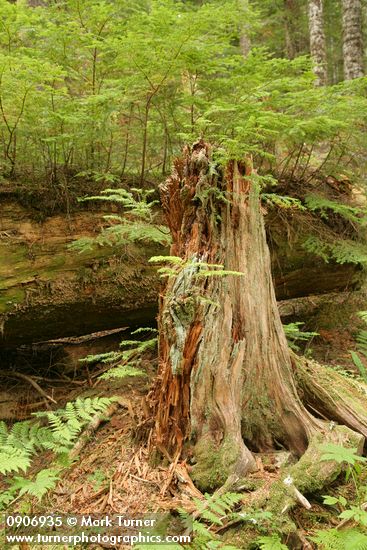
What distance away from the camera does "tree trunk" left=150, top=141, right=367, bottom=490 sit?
3080mm

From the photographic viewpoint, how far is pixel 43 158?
5516mm

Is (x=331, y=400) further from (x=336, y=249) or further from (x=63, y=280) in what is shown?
(x=63, y=280)

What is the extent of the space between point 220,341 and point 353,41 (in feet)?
32.1

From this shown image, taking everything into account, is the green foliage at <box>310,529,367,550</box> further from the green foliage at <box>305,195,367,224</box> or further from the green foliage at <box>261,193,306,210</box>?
the green foliage at <box>305,195,367,224</box>

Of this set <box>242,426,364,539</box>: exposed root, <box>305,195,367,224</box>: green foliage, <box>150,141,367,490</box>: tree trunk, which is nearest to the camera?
<box>242,426,364,539</box>: exposed root

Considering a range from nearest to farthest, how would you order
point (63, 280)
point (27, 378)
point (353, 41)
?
point (63, 280) → point (27, 378) → point (353, 41)

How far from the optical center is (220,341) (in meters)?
3.23

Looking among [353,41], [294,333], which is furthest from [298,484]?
[353,41]

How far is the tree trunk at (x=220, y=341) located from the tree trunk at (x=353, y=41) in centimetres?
787

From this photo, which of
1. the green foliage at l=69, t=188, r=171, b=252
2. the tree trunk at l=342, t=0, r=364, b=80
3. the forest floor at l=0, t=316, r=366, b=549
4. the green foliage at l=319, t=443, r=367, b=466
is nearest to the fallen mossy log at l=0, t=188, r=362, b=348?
the green foliage at l=69, t=188, r=171, b=252

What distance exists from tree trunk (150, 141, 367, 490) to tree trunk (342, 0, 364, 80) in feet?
25.8

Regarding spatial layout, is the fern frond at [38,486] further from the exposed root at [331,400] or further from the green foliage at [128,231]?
the green foliage at [128,231]

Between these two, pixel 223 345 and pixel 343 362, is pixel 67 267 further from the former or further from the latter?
pixel 343 362

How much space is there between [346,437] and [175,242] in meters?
2.08
